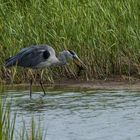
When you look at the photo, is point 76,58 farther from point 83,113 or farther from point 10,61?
point 83,113

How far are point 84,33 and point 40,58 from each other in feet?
3.11

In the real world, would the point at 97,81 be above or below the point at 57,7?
below

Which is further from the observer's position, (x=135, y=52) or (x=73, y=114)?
(x=135, y=52)

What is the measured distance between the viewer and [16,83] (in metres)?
12.3

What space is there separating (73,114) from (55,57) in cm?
283

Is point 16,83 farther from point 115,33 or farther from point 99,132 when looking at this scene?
point 99,132

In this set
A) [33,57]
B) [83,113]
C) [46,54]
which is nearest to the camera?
[83,113]

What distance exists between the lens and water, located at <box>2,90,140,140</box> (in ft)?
27.3

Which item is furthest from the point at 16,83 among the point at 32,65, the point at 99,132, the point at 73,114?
the point at 99,132

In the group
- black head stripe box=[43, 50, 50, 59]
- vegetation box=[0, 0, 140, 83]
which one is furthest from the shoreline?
black head stripe box=[43, 50, 50, 59]

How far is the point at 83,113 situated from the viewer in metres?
9.72

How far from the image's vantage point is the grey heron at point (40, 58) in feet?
39.1

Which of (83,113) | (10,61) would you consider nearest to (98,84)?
(10,61)

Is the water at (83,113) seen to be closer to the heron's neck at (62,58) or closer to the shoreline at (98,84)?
the shoreline at (98,84)
